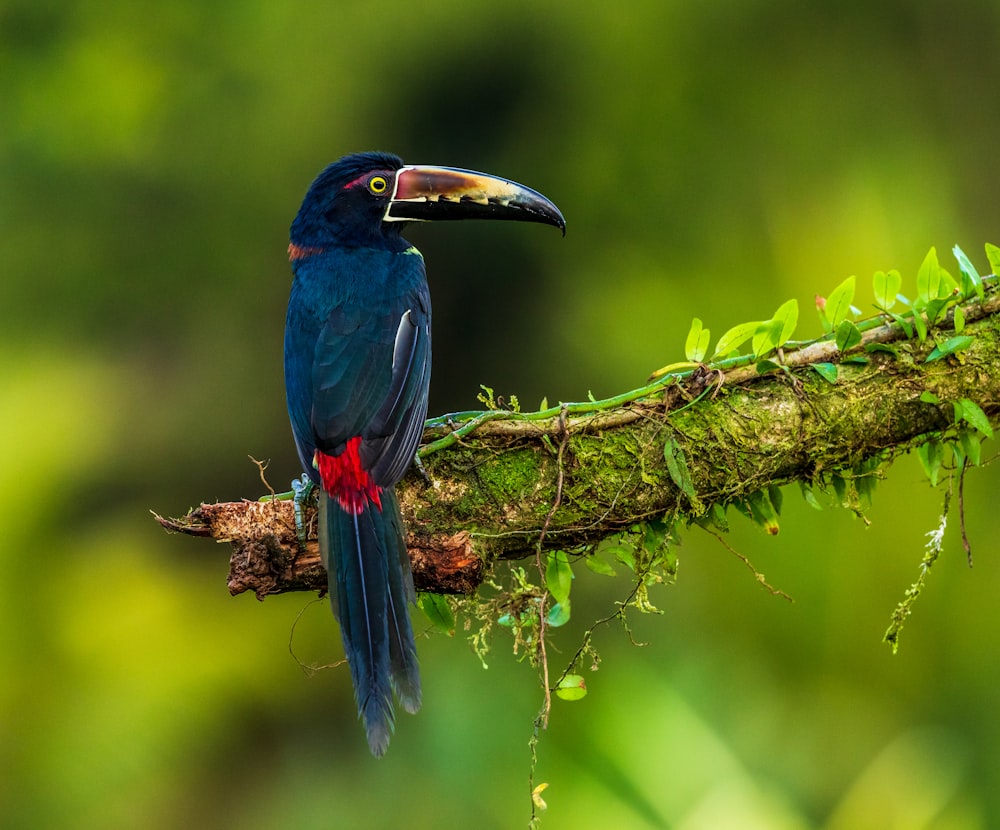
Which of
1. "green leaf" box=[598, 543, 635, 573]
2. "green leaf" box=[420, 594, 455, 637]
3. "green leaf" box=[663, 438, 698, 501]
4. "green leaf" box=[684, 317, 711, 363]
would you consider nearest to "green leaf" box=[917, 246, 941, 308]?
"green leaf" box=[684, 317, 711, 363]

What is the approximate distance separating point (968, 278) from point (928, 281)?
0.10 meters

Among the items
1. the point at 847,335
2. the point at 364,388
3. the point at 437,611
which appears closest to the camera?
the point at 847,335

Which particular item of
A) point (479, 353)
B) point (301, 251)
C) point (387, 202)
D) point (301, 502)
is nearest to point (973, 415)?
point (301, 502)

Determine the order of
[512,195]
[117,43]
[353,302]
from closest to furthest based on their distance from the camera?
[353,302], [512,195], [117,43]

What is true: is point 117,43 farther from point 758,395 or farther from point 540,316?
point 758,395

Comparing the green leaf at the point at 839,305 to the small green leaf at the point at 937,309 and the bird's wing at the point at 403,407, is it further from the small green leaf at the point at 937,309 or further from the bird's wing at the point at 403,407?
the bird's wing at the point at 403,407

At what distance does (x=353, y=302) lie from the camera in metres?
3.46

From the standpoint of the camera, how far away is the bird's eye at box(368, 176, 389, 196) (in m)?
3.84

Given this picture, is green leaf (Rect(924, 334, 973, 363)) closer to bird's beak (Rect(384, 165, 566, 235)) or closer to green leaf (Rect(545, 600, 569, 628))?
green leaf (Rect(545, 600, 569, 628))

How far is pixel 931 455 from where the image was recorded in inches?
119

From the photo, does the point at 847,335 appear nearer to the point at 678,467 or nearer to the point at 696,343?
the point at 696,343

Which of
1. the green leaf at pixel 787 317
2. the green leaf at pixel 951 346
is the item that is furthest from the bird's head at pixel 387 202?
the green leaf at pixel 951 346

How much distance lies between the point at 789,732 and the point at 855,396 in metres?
→ 2.06

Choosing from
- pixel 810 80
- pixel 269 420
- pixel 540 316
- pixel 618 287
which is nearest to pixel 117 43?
pixel 269 420
